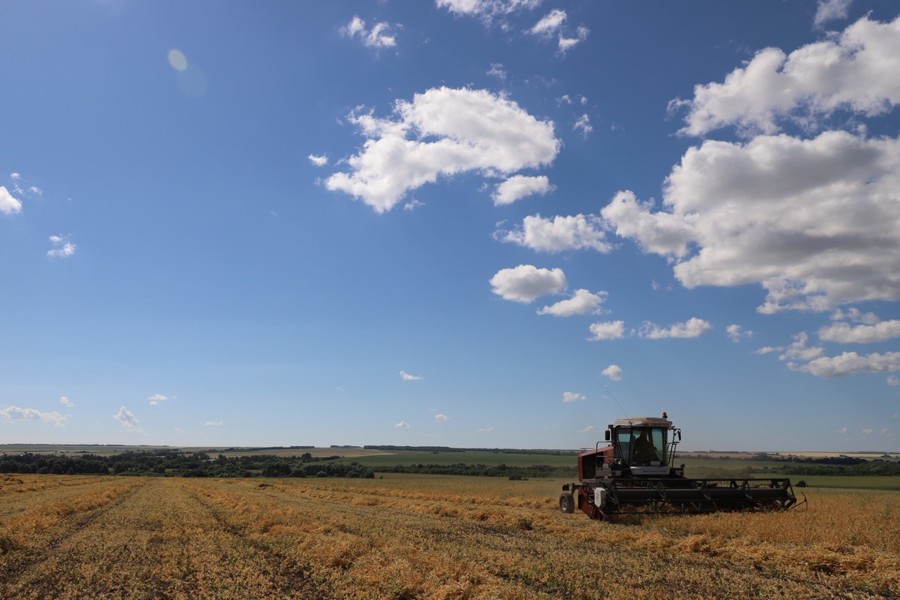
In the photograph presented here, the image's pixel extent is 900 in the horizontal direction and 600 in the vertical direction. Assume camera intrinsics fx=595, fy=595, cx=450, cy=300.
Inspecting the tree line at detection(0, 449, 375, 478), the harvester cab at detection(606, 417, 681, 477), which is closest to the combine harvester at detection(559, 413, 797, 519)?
the harvester cab at detection(606, 417, 681, 477)

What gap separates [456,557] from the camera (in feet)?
37.7

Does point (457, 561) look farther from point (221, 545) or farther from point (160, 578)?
point (221, 545)

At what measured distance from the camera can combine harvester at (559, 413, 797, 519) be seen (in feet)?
58.9

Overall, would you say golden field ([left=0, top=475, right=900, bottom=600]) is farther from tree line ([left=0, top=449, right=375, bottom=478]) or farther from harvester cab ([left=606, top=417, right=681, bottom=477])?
tree line ([left=0, top=449, right=375, bottom=478])

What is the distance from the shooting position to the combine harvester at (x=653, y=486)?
58.9 ft

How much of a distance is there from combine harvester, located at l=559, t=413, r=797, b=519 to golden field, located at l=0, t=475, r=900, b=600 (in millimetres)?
835

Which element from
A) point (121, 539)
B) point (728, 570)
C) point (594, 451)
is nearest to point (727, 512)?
point (594, 451)

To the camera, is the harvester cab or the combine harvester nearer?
the combine harvester

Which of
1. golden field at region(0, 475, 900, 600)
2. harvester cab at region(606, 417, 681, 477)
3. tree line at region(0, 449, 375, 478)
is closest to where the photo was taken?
golden field at region(0, 475, 900, 600)

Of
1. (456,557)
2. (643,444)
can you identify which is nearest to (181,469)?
(643,444)

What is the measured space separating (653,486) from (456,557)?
9506mm

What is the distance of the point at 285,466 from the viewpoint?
90.5 meters

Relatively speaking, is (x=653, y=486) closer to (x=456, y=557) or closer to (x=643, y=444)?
(x=643, y=444)

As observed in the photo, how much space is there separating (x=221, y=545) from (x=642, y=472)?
13689 mm
